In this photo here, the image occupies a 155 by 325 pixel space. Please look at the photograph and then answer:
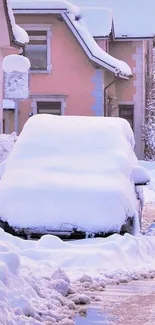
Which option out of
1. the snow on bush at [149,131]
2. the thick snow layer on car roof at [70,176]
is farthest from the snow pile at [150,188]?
the thick snow layer on car roof at [70,176]

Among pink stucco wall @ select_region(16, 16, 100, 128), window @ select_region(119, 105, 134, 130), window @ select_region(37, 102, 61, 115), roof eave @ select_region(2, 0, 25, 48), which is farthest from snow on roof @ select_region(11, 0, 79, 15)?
roof eave @ select_region(2, 0, 25, 48)

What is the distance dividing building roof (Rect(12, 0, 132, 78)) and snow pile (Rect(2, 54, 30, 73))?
26.4ft

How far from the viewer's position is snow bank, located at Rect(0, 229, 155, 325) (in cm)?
624

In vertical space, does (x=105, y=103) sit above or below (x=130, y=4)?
below

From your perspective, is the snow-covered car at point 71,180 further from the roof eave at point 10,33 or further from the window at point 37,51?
the window at point 37,51

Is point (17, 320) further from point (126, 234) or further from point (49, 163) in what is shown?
point (49, 163)

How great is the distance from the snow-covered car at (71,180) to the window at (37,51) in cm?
1853

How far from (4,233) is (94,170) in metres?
1.55

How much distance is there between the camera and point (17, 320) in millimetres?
5812

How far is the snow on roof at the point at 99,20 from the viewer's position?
3020 cm

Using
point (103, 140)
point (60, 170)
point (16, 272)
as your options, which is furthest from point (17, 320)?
point (103, 140)

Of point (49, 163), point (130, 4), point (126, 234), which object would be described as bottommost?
point (126, 234)

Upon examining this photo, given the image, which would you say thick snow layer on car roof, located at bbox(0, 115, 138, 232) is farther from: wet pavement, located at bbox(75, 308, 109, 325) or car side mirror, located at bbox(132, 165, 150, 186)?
wet pavement, located at bbox(75, 308, 109, 325)

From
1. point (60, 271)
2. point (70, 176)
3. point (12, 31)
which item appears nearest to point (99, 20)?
point (12, 31)
